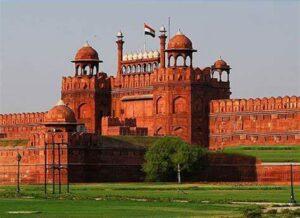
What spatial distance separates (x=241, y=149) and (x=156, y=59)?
2044cm

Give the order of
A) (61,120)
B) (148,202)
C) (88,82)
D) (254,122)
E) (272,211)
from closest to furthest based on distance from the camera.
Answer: (272,211) < (148,202) < (61,120) < (254,122) < (88,82)

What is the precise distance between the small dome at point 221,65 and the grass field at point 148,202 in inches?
1604

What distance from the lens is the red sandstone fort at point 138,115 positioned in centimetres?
10052

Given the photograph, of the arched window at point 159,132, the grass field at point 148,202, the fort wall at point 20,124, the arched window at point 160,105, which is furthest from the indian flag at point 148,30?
the grass field at point 148,202

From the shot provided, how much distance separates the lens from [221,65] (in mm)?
119375

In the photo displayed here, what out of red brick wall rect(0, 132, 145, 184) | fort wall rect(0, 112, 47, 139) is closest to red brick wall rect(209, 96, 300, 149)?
red brick wall rect(0, 132, 145, 184)

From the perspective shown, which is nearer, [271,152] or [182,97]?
[271,152]

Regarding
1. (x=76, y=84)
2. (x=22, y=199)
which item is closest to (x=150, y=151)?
(x=76, y=84)

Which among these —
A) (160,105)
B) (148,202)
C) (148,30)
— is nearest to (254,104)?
(160,105)

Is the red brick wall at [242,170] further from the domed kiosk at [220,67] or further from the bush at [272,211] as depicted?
the bush at [272,211]

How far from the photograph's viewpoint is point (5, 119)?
132 meters

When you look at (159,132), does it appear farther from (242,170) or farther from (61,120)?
(242,170)

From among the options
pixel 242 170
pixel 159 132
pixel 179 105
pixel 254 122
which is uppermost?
pixel 179 105

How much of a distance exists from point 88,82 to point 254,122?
20701mm
